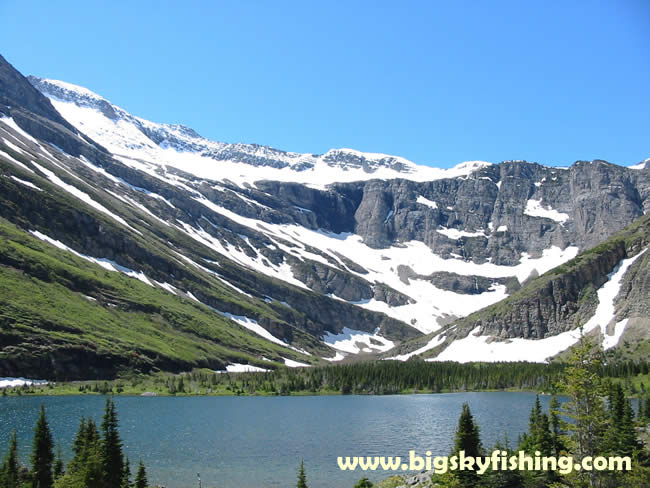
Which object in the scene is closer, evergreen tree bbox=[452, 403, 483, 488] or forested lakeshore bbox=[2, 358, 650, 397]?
evergreen tree bbox=[452, 403, 483, 488]

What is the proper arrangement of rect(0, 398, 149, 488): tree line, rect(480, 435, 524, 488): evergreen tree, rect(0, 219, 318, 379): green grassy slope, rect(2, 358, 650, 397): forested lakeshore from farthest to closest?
rect(2, 358, 650, 397): forested lakeshore
rect(0, 219, 318, 379): green grassy slope
rect(480, 435, 524, 488): evergreen tree
rect(0, 398, 149, 488): tree line

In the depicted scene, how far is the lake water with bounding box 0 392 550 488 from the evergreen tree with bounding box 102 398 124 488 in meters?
19.0

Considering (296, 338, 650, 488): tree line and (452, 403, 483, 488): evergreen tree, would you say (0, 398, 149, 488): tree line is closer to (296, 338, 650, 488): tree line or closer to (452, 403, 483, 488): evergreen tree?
(296, 338, 650, 488): tree line

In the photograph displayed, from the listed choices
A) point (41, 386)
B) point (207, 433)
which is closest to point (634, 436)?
point (207, 433)

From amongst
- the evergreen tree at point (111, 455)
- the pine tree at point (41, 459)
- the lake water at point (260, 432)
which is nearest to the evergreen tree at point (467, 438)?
the lake water at point (260, 432)

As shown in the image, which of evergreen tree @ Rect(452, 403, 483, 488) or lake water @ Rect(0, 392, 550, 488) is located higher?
evergreen tree @ Rect(452, 403, 483, 488)

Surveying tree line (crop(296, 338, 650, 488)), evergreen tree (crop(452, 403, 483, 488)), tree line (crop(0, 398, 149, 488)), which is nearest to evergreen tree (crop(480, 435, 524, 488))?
tree line (crop(296, 338, 650, 488))

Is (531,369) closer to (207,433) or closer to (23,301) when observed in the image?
(207,433)

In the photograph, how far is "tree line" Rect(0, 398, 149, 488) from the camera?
115ft

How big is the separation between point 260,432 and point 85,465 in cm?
5553

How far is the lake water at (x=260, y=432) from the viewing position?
198 feet

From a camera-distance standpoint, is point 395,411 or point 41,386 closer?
point 395,411

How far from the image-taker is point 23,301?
6673 inches

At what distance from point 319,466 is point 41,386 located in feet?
360
